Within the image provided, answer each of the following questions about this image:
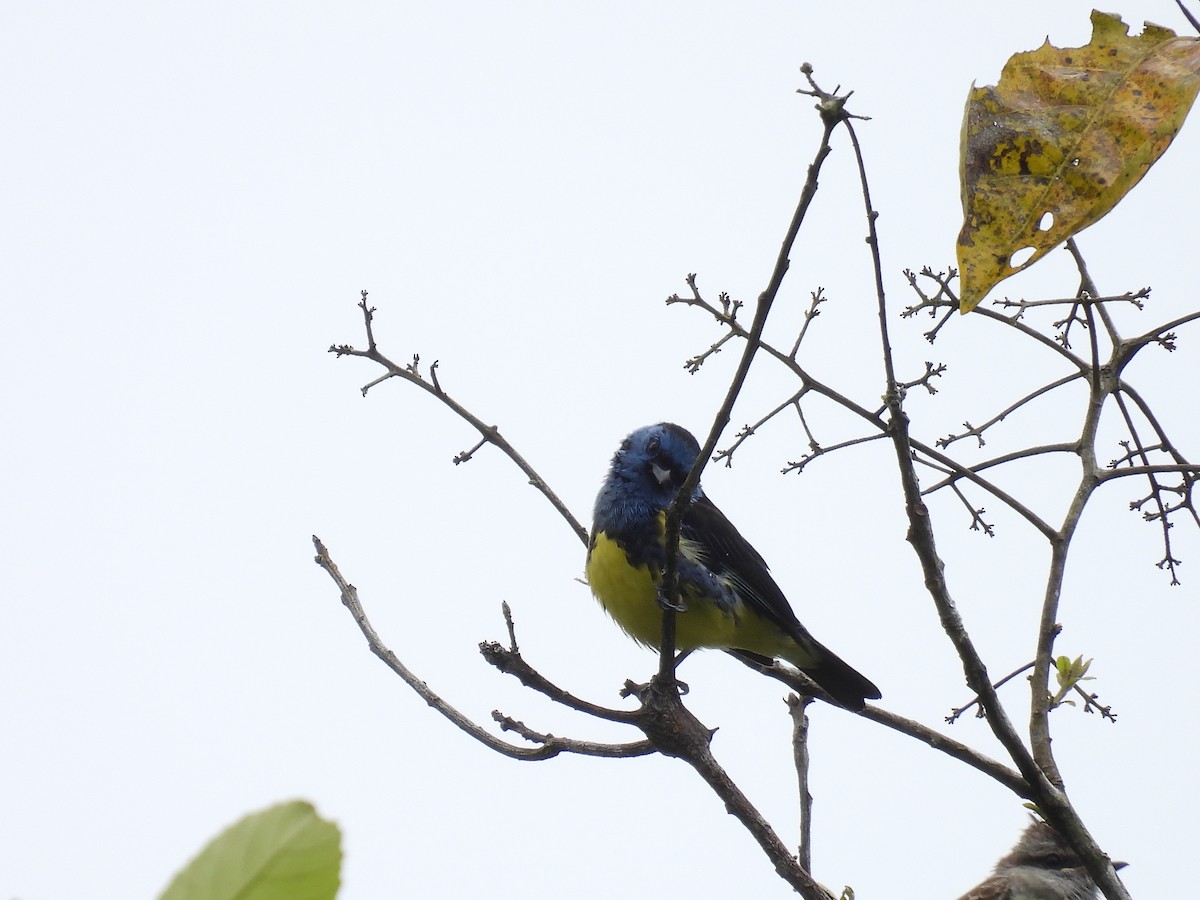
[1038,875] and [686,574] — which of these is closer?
[686,574]

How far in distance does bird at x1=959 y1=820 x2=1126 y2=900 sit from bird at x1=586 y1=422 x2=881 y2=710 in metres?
2.59

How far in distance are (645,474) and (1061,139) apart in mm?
4164

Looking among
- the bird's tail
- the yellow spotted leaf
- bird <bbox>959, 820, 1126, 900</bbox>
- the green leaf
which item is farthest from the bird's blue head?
the green leaf

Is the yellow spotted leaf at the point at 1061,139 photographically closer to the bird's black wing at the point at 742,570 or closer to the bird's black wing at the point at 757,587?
the bird's black wing at the point at 757,587

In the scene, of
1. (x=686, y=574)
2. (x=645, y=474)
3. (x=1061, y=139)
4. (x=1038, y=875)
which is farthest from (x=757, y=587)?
(x=1061, y=139)

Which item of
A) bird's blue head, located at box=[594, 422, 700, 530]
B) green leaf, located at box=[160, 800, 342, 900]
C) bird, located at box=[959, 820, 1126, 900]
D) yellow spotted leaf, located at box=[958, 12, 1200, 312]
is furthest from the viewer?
bird, located at box=[959, 820, 1126, 900]

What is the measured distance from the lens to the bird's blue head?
5570mm

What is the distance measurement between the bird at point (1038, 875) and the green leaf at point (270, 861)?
24.5 ft

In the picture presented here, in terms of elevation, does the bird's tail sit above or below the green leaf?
above

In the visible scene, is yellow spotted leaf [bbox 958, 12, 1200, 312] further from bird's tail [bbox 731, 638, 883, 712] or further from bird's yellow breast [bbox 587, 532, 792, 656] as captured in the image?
bird's yellow breast [bbox 587, 532, 792, 656]

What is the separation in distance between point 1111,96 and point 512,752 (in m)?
2.28

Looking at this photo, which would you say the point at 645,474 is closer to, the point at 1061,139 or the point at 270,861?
the point at 1061,139

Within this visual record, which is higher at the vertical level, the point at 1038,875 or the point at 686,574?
the point at 686,574

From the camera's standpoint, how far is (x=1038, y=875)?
7348 mm
